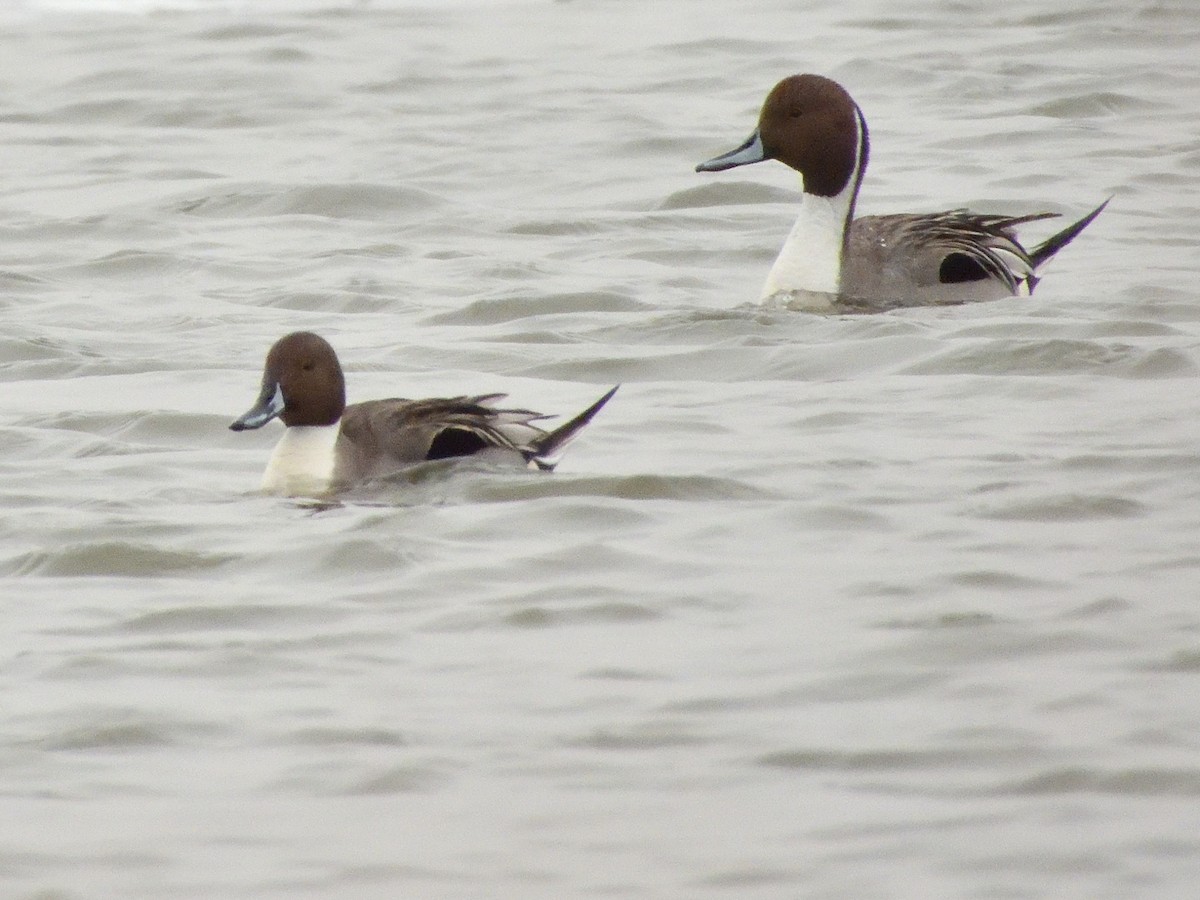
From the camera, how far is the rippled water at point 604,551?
4.55m

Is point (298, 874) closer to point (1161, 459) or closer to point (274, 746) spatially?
point (274, 746)

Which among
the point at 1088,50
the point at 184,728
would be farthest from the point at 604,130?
the point at 184,728

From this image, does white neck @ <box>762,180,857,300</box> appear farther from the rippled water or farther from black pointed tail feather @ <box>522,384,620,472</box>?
black pointed tail feather @ <box>522,384,620,472</box>

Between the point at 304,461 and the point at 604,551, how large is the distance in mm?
975

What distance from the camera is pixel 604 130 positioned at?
48.8 feet

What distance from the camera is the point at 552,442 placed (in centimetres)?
720

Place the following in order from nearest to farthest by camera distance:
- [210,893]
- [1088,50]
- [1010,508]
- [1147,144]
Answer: [210,893]
[1010,508]
[1147,144]
[1088,50]

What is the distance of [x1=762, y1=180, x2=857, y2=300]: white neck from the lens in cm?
975

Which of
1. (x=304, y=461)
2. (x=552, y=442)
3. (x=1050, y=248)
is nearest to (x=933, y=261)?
(x=1050, y=248)

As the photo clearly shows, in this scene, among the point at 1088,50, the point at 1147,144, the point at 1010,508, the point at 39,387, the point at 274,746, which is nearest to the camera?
the point at 274,746

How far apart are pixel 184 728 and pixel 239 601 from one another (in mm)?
966

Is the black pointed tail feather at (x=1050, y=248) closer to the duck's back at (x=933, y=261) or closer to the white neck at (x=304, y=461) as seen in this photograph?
the duck's back at (x=933, y=261)

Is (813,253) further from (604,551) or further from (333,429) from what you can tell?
(604,551)

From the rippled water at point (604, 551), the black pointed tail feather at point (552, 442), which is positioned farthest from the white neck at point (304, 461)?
the black pointed tail feather at point (552, 442)
